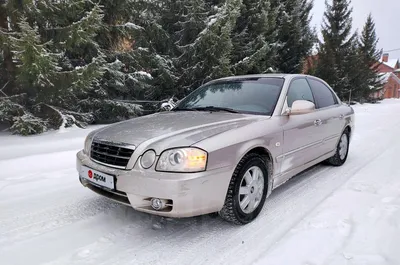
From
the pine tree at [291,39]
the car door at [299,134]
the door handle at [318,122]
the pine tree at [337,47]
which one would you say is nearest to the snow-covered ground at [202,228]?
the car door at [299,134]

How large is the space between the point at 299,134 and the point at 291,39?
668 inches

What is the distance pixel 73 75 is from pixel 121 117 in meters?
2.59

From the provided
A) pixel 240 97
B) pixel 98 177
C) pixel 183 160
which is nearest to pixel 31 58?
pixel 98 177

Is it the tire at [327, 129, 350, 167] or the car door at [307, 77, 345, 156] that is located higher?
the car door at [307, 77, 345, 156]

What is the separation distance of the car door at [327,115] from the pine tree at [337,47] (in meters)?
20.8

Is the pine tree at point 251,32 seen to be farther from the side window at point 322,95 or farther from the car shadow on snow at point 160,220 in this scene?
the car shadow on snow at point 160,220

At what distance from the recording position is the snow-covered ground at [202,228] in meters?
2.47

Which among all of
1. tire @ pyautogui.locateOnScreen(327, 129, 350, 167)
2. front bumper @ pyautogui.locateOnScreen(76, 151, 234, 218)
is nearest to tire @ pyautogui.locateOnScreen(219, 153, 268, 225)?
front bumper @ pyautogui.locateOnScreen(76, 151, 234, 218)

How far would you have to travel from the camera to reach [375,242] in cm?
268

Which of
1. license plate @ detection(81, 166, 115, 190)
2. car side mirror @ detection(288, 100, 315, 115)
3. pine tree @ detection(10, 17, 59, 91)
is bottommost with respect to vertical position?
license plate @ detection(81, 166, 115, 190)

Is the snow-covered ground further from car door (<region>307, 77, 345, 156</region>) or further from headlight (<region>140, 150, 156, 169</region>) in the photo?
headlight (<region>140, 150, 156, 169</region>)

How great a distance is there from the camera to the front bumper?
246 centimetres

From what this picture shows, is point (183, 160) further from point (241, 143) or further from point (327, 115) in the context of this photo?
point (327, 115)

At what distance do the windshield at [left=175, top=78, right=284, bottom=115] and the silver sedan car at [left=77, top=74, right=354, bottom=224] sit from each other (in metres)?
0.01
